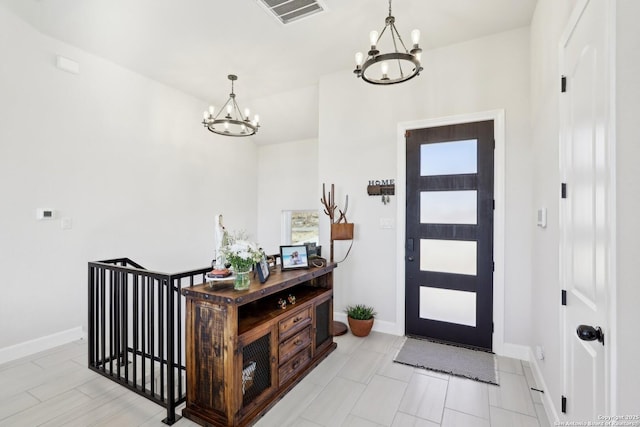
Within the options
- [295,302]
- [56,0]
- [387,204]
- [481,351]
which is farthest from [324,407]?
[56,0]

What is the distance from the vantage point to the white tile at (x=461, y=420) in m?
2.03

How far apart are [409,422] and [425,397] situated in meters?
0.36

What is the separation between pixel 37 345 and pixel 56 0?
3462mm

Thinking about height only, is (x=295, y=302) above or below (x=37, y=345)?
above

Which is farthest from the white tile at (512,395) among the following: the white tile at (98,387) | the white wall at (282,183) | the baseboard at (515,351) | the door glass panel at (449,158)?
the white wall at (282,183)

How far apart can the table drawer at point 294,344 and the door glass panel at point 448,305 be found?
1480mm

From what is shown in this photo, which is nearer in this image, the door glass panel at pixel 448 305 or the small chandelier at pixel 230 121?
the door glass panel at pixel 448 305

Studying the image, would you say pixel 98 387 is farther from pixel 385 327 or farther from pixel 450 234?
pixel 450 234

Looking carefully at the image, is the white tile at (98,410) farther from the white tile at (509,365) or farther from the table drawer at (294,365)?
the white tile at (509,365)

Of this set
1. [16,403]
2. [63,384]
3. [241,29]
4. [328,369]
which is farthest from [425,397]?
[241,29]

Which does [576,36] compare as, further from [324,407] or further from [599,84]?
[324,407]

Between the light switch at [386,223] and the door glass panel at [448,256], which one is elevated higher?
the light switch at [386,223]

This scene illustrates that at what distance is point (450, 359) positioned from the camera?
2.91m

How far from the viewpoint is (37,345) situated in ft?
10.2
